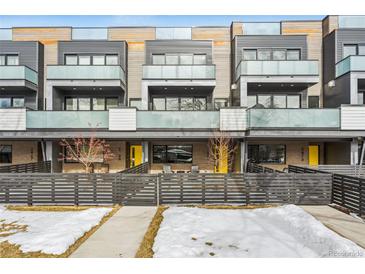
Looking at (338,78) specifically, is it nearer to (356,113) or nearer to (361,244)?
(356,113)

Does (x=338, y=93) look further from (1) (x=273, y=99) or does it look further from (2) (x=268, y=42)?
(2) (x=268, y=42)

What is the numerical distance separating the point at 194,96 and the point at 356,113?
33.7 ft

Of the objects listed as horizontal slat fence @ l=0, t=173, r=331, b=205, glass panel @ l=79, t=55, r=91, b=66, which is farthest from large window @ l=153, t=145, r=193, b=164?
glass panel @ l=79, t=55, r=91, b=66

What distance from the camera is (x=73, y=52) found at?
16203mm

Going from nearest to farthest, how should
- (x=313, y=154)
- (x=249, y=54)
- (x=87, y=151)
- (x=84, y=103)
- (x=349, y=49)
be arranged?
(x=87, y=151) < (x=349, y=49) < (x=249, y=54) < (x=313, y=154) < (x=84, y=103)

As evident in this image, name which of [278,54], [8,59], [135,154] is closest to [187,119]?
[135,154]

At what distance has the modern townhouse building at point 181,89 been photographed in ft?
43.2

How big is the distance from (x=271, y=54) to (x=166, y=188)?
43.6 feet

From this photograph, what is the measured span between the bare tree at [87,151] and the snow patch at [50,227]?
235 inches

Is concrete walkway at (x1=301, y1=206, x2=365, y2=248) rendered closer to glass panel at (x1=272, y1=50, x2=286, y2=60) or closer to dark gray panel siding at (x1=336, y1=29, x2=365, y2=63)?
glass panel at (x1=272, y1=50, x2=286, y2=60)

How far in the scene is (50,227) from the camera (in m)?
6.30

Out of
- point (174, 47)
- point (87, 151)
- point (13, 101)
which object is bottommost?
point (87, 151)

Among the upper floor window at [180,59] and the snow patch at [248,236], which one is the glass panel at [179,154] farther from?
the snow patch at [248,236]

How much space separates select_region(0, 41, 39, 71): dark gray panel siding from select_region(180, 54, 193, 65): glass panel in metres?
10.7
